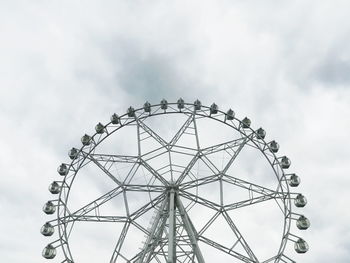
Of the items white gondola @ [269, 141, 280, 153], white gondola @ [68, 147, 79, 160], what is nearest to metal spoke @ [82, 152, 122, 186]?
white gondola @ [68, 147, 79, 160]

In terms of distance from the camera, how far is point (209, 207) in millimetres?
26141

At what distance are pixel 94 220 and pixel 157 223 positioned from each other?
13.7 feet

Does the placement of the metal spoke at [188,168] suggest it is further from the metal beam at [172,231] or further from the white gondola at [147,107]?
the white gondola at [147,107]

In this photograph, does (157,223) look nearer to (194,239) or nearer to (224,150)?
(194,239)

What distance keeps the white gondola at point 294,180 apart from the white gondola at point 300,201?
1.10 meters

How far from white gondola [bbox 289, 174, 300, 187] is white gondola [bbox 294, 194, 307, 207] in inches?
43.3

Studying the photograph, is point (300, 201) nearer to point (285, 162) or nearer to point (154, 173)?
point (285, 162)

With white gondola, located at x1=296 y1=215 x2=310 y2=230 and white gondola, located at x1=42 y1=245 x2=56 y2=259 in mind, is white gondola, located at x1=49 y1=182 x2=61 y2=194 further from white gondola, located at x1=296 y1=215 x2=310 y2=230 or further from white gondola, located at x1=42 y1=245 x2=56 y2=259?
white gondola, located at x1=296 y1=215 x2=310 y2=230

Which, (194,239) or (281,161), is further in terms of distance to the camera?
(281,161)

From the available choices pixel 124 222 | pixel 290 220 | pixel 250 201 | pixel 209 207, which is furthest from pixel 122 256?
pixel 290 220

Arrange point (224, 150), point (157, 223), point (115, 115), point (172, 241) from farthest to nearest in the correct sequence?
1. point (115, 115)
2. point (224, 150)
3. point (157, 223)
4. point (172, 241)

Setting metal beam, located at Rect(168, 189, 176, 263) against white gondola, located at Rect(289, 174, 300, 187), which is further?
white gondola, located at Rect(289, 174, 300, 187)

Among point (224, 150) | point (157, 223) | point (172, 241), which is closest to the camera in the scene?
point (172, 241)

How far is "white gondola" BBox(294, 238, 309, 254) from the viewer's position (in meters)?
25.5
